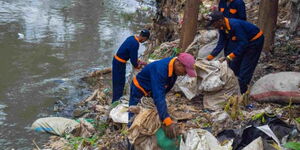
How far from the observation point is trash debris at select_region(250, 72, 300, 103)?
15.2 feet

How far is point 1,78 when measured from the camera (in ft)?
28.7

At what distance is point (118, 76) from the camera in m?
6.16

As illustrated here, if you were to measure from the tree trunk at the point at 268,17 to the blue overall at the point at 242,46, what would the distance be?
5.01 feet

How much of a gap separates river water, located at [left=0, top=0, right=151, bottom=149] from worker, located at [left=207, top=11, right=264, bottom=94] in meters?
3.16

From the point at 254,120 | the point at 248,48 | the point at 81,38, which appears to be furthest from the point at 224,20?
the point at 81,38

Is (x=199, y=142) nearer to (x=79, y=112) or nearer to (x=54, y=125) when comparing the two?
(x=54, y=125)

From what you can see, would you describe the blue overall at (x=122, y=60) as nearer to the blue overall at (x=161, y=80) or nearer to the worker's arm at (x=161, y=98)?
the blue overall at (x=161, y=80)

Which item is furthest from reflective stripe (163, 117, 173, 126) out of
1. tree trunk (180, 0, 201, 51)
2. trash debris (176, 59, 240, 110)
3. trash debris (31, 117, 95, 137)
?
tree trunk (180, 0, 201, 51)

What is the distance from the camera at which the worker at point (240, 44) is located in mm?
5000

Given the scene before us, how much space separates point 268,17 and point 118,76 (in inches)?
112

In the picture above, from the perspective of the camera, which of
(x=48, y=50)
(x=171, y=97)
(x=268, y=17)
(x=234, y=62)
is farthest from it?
(x=48, y=50)

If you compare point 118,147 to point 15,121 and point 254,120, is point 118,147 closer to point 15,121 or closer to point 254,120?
point 254,120

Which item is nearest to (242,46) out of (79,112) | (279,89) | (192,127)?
(279,89)

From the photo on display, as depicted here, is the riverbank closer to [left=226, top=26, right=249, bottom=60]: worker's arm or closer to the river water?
the river water
